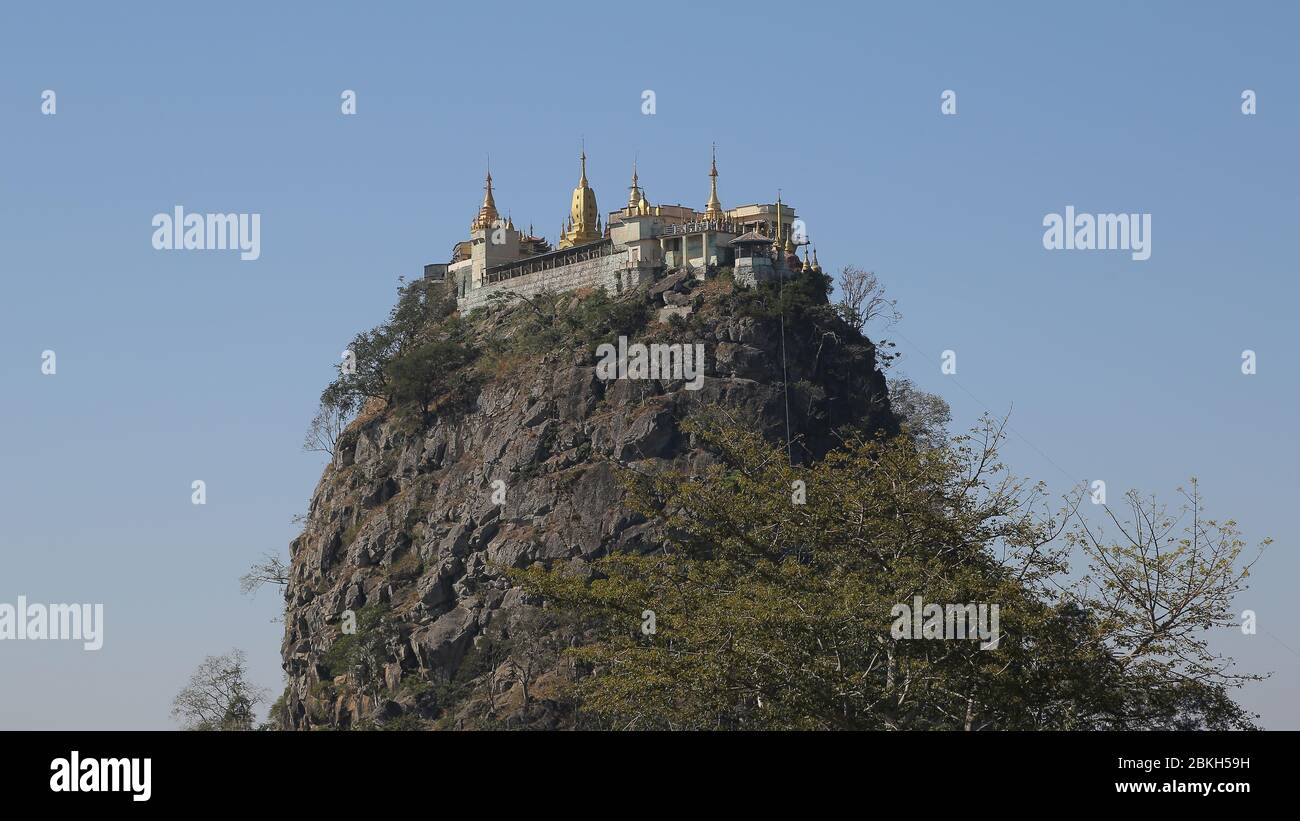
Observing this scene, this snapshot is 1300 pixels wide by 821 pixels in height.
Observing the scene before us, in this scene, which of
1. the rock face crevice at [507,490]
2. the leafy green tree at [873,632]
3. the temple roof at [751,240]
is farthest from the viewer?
the temple roof at [751,240]

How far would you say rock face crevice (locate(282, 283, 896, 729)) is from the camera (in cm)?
11200

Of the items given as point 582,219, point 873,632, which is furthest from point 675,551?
point 582,219

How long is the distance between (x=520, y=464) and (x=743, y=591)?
207 ft

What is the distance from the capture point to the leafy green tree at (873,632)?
48.6 metres

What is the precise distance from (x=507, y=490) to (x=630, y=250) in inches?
680

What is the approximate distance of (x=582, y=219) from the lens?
137 meters

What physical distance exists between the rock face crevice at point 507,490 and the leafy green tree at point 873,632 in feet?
160

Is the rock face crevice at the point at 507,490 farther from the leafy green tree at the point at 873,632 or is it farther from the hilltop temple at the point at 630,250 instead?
the leafy green tree at the point at 873,632

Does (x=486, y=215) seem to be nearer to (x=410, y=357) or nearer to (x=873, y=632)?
(x=410, y=357)

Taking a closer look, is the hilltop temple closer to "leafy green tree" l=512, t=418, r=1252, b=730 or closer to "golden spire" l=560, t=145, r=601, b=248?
"golden spire" l=560, t=145, r=601, b=248

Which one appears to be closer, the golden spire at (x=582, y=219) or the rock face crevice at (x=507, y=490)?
the rock face crevice at (x=507, y=490)

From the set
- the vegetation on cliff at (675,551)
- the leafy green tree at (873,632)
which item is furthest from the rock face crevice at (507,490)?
the leafy green tree at (873,632)

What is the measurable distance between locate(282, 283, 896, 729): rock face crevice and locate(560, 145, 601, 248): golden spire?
14.8 m
